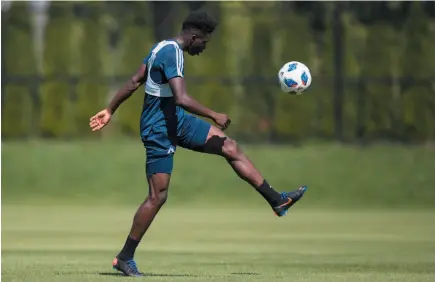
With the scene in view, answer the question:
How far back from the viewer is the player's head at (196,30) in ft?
34.0

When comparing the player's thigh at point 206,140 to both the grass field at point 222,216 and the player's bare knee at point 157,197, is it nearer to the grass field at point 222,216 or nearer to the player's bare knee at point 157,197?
the player's bare knee at point 157,197

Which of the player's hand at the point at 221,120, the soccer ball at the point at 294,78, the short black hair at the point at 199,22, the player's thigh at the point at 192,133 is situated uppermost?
the short black hair at the point at 199,22

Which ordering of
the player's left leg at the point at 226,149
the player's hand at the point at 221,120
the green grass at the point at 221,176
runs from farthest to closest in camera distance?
the green grass at the point at 221,176
the player's left leg at the point at 226,149
the player's hand at the point at 221,120

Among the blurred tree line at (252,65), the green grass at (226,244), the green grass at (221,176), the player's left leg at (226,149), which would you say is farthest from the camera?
the blurred tree line at (252,65)

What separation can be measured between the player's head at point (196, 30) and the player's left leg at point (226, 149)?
0.63 metres

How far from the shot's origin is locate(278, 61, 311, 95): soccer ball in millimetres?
A: 11156

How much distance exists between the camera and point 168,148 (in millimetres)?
10266

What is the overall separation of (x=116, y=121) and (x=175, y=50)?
15.6 metres

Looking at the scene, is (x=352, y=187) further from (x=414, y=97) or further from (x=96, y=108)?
(x=96, y=108)

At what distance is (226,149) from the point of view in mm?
10312

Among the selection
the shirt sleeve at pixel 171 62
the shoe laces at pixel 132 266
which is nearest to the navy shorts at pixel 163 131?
the shirt sleeve at pixel 171 62

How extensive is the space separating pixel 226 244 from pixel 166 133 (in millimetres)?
4976

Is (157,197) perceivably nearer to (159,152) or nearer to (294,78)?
(159,152)

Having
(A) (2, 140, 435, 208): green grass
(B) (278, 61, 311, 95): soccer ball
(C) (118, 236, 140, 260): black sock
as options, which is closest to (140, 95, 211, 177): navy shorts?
(C) (118, 236, 140, 260): black sock
